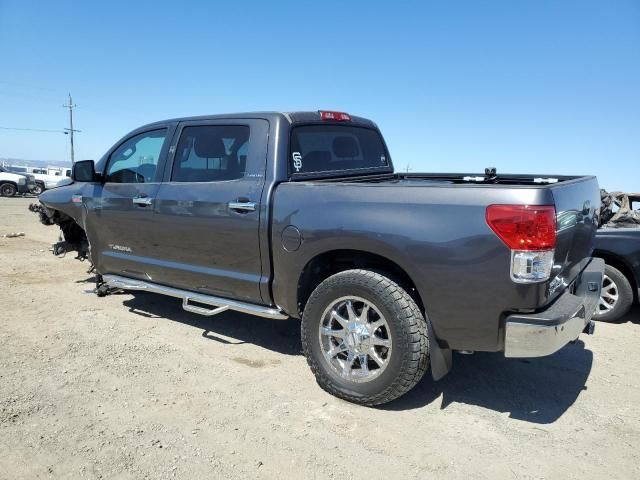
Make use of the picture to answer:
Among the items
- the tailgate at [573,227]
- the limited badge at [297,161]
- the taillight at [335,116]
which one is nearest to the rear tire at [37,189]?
the taillight at [335,116]

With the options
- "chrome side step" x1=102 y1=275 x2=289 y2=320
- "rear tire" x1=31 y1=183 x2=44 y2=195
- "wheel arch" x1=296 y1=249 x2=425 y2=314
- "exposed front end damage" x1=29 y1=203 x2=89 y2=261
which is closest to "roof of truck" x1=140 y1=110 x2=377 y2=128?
"wheel arch" x1=296 y1=249 x2=425 y2=314

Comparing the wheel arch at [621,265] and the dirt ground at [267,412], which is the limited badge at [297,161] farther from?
the wheel arch at [621,265]

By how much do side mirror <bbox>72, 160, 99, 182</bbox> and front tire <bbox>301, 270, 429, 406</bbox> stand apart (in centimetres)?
300

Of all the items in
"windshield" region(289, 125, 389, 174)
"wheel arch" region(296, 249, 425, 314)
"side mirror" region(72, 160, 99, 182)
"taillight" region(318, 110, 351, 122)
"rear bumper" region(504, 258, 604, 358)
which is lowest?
"rear bumper" region(504, 258, 604, 358)

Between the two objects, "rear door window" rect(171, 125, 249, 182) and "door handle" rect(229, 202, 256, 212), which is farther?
"rear door window" rect(171, 125, 249, 182)

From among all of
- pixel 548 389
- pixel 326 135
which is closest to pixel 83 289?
pixel 326 135

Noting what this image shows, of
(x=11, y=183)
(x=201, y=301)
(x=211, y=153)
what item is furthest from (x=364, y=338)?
(x=11, y=183)

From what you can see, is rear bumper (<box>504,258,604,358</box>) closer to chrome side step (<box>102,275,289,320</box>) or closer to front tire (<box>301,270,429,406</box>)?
front tire (<box>301,270,429,406</box>)

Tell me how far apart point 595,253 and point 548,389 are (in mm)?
2344

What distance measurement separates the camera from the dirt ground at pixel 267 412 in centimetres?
267

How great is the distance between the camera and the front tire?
3.08 metres

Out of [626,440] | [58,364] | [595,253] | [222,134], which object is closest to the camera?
[626,440]

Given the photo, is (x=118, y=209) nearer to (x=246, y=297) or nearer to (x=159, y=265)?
(x=159, y=265)

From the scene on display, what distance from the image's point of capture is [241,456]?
107 inches
